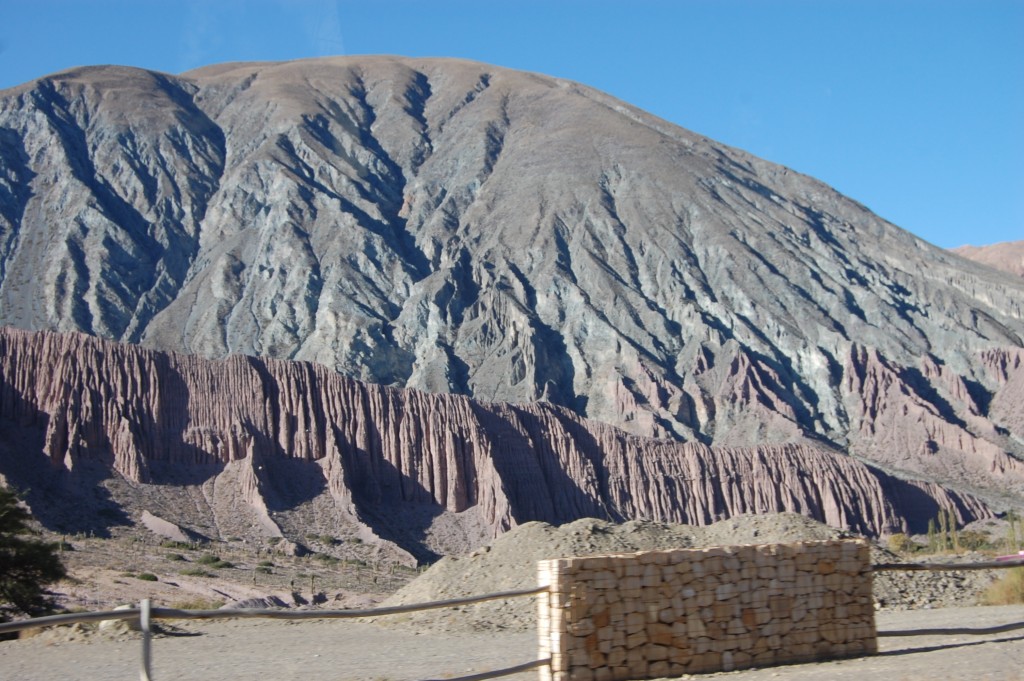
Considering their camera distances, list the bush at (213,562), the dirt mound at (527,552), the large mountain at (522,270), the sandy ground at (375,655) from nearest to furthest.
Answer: the sandy ground at (375,655) → the dirt mound at (527,552) → the bush at (213,562) → the large mountain at (522,270)

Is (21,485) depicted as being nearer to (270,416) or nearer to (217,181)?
(270,416)

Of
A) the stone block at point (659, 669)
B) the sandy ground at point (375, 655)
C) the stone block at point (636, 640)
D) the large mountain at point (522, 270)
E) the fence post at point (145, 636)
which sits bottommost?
the sandy ground at point (375, 655)

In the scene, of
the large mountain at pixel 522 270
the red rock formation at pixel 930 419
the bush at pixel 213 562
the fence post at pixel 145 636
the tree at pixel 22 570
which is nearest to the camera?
the fence post at pixel 145 636

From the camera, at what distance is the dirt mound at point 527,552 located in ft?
94.0

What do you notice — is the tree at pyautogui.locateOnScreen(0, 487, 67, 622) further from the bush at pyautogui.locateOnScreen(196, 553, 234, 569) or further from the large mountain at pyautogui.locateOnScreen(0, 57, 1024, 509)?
the large mountain at pyautogui.locateOnScreen(0, 57, 1024, 509)

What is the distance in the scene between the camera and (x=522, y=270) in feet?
395

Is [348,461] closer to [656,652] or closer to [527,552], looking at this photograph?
[527,552]

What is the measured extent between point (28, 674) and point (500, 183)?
399 ft

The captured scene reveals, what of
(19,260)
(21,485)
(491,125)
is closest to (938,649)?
(21,485)

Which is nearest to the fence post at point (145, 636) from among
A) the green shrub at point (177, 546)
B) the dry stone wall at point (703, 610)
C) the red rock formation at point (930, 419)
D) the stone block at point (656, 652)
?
the dry stone wall at point (703, 610)

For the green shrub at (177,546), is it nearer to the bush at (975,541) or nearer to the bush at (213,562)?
the bush at (213,562)

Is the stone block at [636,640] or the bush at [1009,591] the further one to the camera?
the bush at [1009,591]

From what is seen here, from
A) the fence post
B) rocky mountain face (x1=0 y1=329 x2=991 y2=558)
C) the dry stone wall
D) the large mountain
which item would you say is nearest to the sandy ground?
the dry stone wall

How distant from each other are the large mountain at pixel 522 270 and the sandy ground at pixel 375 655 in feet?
227
